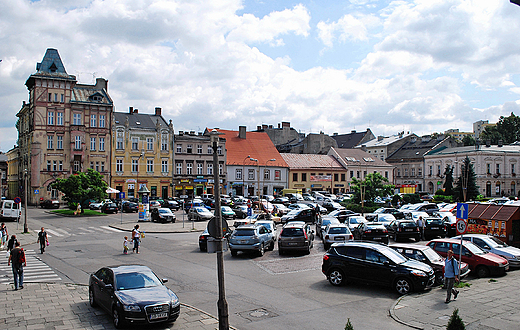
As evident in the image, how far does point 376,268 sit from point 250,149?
222 feet

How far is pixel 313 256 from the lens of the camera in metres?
23.3

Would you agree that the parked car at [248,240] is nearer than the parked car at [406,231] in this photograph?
Yes

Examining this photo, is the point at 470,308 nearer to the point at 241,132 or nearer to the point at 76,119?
the point at 76,119

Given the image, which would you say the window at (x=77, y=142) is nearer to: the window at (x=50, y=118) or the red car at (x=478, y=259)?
the window at (x=50, y=118)

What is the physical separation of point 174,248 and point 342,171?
6376cm

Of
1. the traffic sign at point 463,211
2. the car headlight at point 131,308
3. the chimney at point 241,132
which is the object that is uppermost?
the chimney at point 241,132

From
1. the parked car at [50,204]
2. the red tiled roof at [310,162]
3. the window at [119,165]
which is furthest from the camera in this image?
the red tiled roof at [310,162]

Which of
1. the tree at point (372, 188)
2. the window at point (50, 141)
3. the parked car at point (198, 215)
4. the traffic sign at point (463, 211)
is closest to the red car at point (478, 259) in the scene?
the traffic sign at point (463, 211)

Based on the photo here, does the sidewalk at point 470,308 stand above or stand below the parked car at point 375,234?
below

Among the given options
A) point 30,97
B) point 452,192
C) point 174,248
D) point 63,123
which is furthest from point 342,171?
point 174,248

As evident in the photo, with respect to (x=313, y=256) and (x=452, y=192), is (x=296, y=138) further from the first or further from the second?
(x=313, y=256)

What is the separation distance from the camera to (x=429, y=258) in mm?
16625

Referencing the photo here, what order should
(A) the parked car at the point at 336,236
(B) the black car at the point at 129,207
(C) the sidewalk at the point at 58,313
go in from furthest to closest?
(B) the black car at the point at 129,207 < (A) the parked car at the point at 336,236 < (C) the sidewalk at the point at 58,313

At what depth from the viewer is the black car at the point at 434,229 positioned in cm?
2875
